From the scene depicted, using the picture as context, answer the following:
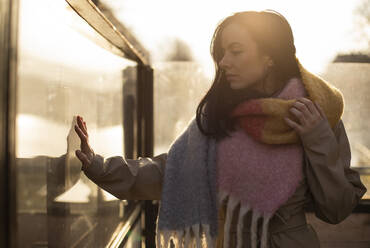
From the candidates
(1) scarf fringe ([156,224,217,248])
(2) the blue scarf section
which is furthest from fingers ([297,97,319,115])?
(1) scarf fringe ([156,224,217,248])

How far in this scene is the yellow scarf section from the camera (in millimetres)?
1715

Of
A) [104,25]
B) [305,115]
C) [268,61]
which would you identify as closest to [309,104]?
[305,115]

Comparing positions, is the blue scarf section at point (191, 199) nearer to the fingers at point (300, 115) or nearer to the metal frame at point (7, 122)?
the fingers at point (300, 115)

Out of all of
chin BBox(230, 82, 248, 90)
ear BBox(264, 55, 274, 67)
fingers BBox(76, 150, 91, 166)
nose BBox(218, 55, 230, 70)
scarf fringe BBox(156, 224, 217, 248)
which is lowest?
scarf fringe BBox(156, 224, 217, 248)

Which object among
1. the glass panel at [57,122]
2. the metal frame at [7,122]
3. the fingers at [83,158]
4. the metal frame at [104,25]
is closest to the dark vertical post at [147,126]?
the metal frame at [104,25]

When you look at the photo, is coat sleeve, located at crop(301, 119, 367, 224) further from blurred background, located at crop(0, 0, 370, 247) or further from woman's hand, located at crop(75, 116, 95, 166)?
woman's hand, located at crop(75, 116, 95, 166)

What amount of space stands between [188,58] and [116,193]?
271cm

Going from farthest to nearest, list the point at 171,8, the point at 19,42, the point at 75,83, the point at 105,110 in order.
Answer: the point at 171,8
the point at 105,110
the point at 75,83
the point at 19,42

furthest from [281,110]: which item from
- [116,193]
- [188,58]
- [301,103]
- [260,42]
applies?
[188,58]

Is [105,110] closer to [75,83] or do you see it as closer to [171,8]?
[75,83]

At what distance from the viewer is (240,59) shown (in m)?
1.73

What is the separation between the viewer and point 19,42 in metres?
1.18

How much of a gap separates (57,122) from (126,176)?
32cm

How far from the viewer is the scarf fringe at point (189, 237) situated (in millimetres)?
1722
